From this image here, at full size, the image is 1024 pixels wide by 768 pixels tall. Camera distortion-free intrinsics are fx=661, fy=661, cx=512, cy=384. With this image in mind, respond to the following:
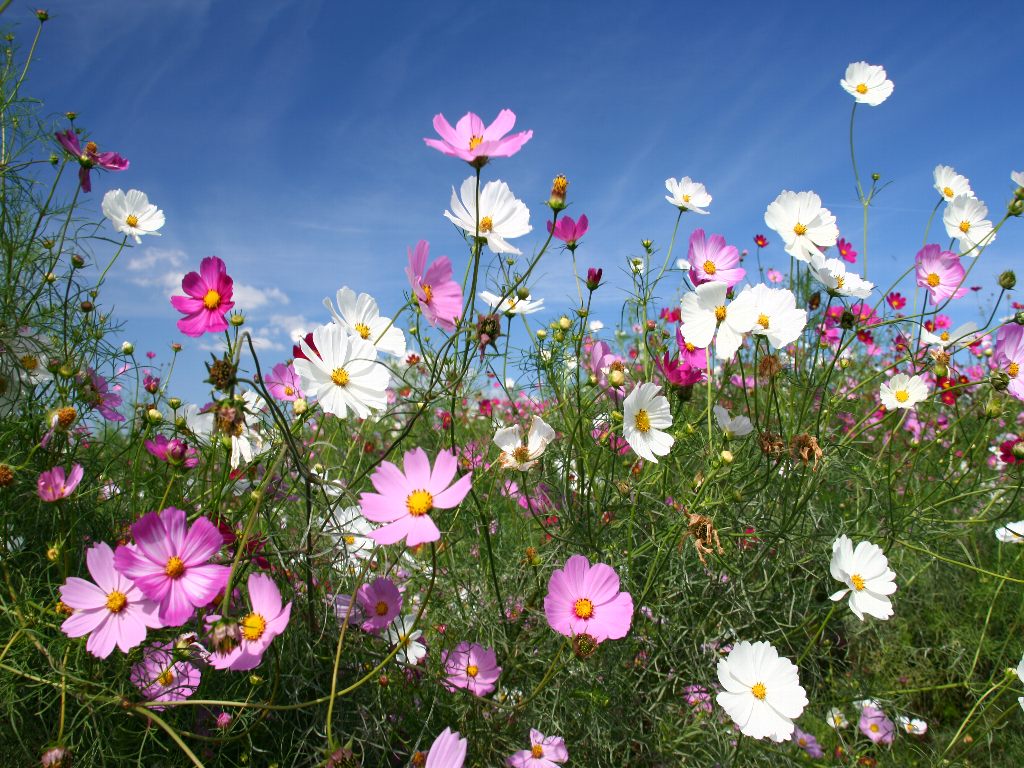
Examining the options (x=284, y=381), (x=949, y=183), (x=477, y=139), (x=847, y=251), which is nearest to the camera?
(x=477, y=139)

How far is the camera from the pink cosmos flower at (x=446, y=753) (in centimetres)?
70

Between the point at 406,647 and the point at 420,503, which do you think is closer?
the point at 420,503

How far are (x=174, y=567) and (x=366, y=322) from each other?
0.37 m

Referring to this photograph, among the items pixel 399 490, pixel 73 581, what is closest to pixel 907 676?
pixel 399 490

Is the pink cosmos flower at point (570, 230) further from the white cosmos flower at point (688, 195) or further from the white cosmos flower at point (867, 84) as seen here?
the white cosmos flower at point (867, 84)

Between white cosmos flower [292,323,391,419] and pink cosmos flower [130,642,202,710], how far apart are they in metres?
0.36

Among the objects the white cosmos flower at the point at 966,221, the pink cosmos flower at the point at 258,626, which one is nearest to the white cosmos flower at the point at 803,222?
the white cosmos flower at the point at 966,221

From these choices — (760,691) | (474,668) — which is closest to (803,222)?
(760,691)

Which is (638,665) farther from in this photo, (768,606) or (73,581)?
(73,581)

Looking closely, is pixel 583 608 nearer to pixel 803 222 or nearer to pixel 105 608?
pixel 105 608

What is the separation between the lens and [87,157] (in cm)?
122

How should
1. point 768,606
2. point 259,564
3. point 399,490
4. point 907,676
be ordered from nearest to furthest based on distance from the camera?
point 399,490, point 259,564, point 768,606, point 907,676

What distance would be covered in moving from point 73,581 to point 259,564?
0.76 ft

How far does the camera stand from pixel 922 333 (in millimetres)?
1229
